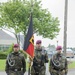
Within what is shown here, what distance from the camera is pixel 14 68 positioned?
10.7m

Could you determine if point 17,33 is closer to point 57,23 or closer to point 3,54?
point 57,23

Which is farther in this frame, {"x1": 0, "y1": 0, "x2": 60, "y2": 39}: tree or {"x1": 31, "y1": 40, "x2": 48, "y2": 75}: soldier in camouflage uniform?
{"x1": 0, "y1": 0, "x2": 60, "y2": 39}: tree

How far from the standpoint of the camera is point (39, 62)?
11125 millimetres

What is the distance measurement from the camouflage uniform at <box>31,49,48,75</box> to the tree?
30808mm

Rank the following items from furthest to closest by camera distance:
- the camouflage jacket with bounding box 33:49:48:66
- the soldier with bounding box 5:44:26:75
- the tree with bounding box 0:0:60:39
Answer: the tree with bounding box 0:0:60:39, the camouflage jacket with bounding box 33:49:48:66, the soldier with bounding box 5:44:26:75

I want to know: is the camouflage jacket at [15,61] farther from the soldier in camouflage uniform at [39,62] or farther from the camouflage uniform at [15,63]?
the soldier in camouflage uniform at [39,62]

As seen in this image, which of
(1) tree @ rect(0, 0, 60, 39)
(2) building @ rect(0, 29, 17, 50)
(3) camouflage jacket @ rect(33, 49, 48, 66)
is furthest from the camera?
(2) building @ rect(0, 29, 17, 50)

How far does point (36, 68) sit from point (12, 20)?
3268 cm

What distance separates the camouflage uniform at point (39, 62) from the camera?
11125mm

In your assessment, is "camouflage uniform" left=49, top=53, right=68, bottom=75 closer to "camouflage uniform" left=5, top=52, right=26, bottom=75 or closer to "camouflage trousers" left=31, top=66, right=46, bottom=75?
"camouflage trousers" left=31, top=66, right=46, bottom=75

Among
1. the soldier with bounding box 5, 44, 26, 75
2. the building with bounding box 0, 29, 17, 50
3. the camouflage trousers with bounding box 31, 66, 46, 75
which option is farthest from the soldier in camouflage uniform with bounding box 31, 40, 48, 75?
the building with bounding box 0, 29, 17, 50

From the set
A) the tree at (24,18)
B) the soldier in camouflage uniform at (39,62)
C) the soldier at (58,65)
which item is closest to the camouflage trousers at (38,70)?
the soldier in camouflage uniform at (39,62)

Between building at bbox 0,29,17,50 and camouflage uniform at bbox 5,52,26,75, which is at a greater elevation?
camouflage uniform at bbox 5,52,26,75

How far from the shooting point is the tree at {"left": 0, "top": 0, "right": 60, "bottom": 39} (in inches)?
1671
